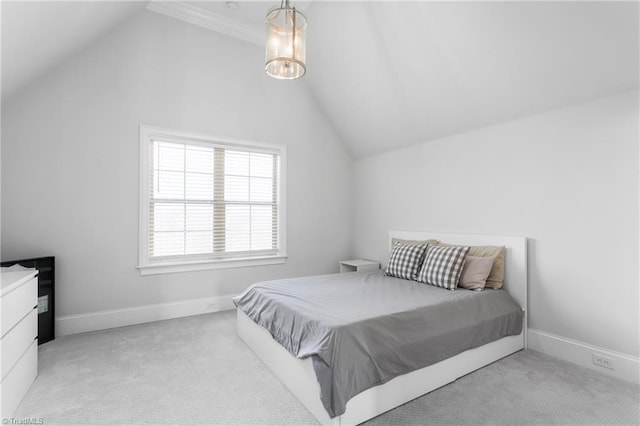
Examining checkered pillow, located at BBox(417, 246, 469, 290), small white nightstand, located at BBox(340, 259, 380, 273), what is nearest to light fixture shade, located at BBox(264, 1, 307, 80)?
checkered pillow, located at BBox(417, 246, 469, 290)

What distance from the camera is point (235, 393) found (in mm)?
2080

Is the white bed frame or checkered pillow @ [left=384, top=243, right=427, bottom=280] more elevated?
checkered pillow @ [left=384, top=243, right=427, bottom=280]

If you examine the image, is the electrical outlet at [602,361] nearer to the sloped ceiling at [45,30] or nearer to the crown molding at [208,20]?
the sloped ceiling at [45,30]

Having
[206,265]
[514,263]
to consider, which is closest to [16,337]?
[206,265]

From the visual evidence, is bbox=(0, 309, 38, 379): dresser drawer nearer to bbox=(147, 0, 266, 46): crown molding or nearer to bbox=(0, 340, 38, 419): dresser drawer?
bbox=(0, 340, 38, 419): dresser drawer

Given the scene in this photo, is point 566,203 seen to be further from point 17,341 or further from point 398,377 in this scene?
point 17,341

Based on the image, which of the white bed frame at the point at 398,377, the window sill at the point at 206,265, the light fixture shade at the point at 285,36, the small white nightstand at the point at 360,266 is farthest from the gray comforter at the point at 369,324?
the light fixture shade at the point at 285,36

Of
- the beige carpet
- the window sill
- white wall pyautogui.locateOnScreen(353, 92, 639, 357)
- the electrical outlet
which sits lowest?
the beige carpet

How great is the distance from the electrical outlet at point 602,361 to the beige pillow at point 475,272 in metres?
0.87

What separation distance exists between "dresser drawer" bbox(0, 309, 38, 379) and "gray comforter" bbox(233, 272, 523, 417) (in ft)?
4.68

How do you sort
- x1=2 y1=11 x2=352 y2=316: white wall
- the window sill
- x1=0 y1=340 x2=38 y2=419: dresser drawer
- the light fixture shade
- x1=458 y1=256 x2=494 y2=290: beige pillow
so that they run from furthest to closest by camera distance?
the window sill
x1=2 y1=11 x2=352 y2=316: white wall
x1=458 y1=256 x2=494 y2=290: beige pillow
the light fixture shade
x1=0 y1=340 x2=38 y2=419: dresser drawer

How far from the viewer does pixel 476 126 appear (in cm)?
324

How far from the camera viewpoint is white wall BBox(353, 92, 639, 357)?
2.29 m

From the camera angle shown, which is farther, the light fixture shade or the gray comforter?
the light fixture shade
